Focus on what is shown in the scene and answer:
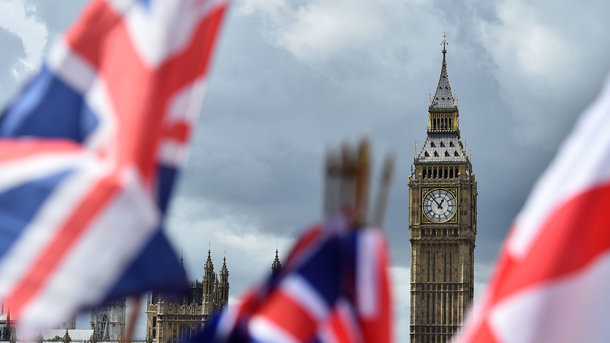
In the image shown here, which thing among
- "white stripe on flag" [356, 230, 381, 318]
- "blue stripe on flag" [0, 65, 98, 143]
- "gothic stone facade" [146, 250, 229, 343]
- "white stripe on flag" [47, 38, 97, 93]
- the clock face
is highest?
the clock face

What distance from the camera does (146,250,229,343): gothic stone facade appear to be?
8338 cm

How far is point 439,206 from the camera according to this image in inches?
3002

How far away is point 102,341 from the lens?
92.2m

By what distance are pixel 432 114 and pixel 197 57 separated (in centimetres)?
7175

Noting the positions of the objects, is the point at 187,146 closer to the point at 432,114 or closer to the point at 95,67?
the point at 95,67

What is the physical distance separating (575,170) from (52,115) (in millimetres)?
2967

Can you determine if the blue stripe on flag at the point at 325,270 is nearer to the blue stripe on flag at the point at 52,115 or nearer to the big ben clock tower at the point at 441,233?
the blue stripe on flag at the point at 52,115

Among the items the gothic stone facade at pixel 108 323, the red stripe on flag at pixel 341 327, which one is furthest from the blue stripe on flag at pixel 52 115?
the gothic stone facade at pixel 108 323

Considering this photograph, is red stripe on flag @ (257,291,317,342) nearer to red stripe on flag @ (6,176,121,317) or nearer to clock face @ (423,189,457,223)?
red stripe on flag @ (6,176,121,317)

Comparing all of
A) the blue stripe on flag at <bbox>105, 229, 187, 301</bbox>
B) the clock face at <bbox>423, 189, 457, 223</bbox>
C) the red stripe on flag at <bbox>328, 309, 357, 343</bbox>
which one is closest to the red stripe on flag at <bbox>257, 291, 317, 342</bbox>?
the red stripe on flag at <bbox>328, 309, 357, 343</bbox>

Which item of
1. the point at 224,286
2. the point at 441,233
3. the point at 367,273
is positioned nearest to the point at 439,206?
the point at 441,233

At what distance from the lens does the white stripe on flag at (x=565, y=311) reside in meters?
6.17

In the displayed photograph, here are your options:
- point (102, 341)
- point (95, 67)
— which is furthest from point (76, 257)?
point (102, 341)

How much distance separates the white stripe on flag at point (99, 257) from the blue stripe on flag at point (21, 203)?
0.38 metres
